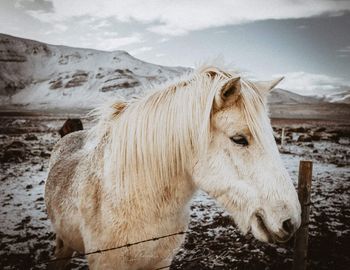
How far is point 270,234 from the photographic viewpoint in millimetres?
1536

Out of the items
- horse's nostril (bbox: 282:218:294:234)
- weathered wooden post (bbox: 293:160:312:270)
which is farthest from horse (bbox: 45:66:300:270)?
weathered wooden post (bbox: 293:160:312:270)

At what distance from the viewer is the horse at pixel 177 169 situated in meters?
1.55

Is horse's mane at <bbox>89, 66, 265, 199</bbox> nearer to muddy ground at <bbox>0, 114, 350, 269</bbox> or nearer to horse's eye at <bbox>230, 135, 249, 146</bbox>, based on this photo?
horse's eye at <bbox>230, 135, 249, 146</bbox>

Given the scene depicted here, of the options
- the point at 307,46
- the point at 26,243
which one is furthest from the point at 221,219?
the point at 307,46

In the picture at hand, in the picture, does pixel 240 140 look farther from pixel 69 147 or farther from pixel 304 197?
pixel 69 147

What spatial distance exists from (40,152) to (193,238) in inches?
405

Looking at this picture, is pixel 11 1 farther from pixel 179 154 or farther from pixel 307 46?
pixel 307 46

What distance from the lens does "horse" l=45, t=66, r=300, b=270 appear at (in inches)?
61.2

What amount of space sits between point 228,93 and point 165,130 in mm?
503

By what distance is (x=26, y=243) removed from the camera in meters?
4.52

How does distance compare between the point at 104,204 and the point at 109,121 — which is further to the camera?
the point at 109,121

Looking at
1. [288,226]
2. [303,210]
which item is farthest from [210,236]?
[288,226]

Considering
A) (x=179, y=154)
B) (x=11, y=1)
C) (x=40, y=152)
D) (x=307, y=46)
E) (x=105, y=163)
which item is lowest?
(x=40, y=152)

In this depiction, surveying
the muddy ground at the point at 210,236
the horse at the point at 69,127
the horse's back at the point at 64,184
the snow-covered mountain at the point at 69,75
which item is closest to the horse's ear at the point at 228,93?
the muddy ground at the point at 210,236
